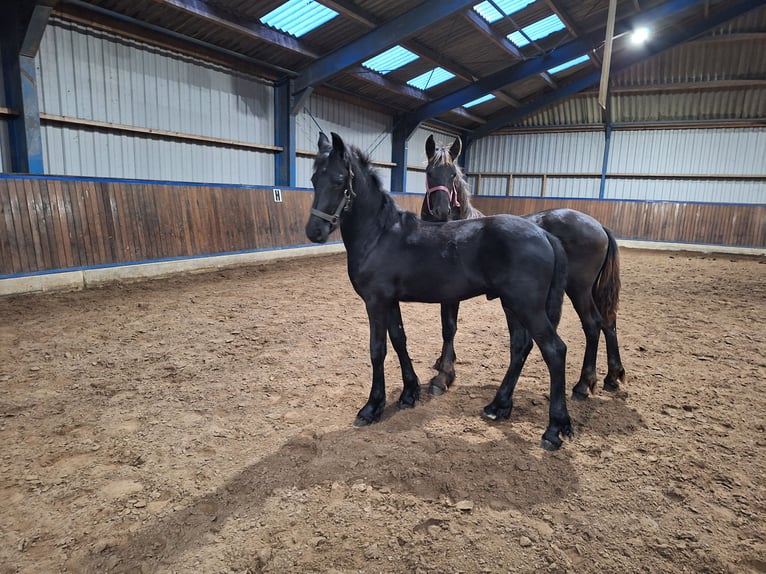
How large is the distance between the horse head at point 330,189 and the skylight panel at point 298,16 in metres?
7.36

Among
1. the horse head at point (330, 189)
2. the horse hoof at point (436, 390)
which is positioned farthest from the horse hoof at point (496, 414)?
the horse head at point (330, 189)

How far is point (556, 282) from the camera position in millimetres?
2734

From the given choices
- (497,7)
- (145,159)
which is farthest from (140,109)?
(497,7)

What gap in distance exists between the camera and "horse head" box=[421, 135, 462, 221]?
4.06 m

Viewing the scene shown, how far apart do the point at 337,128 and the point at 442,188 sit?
31.4 feet

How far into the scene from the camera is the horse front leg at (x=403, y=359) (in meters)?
3.11

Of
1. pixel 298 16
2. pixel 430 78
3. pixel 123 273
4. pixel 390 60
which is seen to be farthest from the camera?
pixel 430 78

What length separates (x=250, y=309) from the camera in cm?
573

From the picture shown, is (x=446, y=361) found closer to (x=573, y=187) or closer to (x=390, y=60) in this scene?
(x=390, y=60)

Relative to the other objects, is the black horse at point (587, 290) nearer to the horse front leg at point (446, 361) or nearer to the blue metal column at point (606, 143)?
the horse front leg at point (446, 361)

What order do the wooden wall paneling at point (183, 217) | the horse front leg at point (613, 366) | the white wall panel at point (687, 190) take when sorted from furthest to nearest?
the white wall panel at point (687, 190) → the wooden wall paneling at point (183, 217) → the horse front leg at point (613, 366)

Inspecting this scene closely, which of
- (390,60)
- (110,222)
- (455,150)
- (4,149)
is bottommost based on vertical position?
(110,222)

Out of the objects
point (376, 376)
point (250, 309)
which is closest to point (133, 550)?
point (376, 376)

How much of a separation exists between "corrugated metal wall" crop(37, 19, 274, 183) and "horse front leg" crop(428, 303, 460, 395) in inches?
290
